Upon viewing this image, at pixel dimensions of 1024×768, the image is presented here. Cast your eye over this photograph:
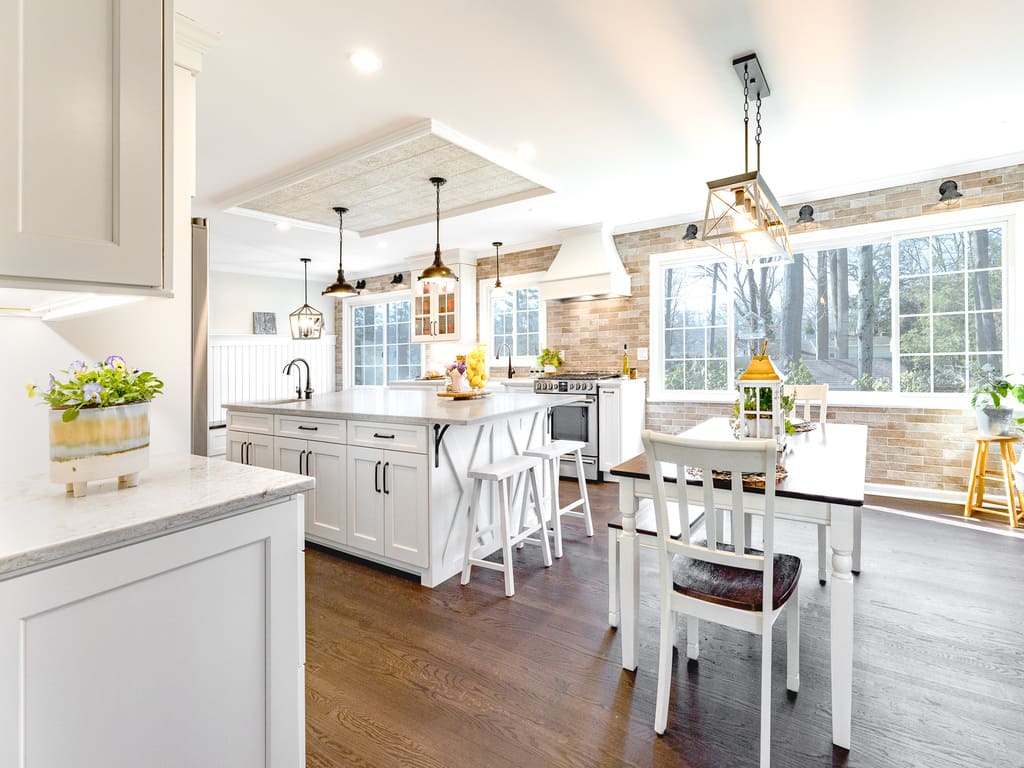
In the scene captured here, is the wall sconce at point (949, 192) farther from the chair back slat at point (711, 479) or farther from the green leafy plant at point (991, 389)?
the chair back slat at point (711, 479)

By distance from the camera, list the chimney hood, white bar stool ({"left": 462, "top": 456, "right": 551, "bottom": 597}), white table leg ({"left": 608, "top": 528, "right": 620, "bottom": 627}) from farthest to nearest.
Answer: the chimney hood → white bar stool ({"left": 462, "top": 456, "right": 551, "bottom": 597}) → white table leg ({"left": 608, "top": 528, "right": 620, "bottom": 627})

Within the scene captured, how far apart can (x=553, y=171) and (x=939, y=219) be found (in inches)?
122

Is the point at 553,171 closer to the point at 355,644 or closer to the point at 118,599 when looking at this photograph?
the point at 355,644

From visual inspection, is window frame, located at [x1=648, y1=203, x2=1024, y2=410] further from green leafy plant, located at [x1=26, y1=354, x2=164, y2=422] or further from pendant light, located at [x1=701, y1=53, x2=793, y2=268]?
green leafy plant, located at [x1=26, y1=354, x2=164, y2=422]

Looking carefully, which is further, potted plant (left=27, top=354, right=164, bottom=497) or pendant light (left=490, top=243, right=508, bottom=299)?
pendant light (left=490, top=243, right=508, bottom=299)

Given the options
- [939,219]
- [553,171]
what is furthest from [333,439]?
[939,219]

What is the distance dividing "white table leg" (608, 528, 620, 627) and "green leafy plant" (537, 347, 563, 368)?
3.75m

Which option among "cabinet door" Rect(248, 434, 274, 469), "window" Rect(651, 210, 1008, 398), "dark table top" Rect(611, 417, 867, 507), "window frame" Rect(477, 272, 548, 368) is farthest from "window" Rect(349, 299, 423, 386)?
"dark table top" Rect(611, 417, 867, 507)

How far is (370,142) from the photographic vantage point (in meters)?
3.36

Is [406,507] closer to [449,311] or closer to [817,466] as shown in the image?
[817,466]

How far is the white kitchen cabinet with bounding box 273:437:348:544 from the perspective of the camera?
3.14 metres

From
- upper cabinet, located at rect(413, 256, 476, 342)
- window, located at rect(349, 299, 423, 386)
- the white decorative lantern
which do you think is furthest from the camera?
window, located at rect(349, 299, 423, 386)

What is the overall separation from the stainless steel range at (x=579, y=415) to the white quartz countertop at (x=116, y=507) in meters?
3.97

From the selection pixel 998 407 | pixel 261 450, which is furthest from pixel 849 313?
pixel 261 450
